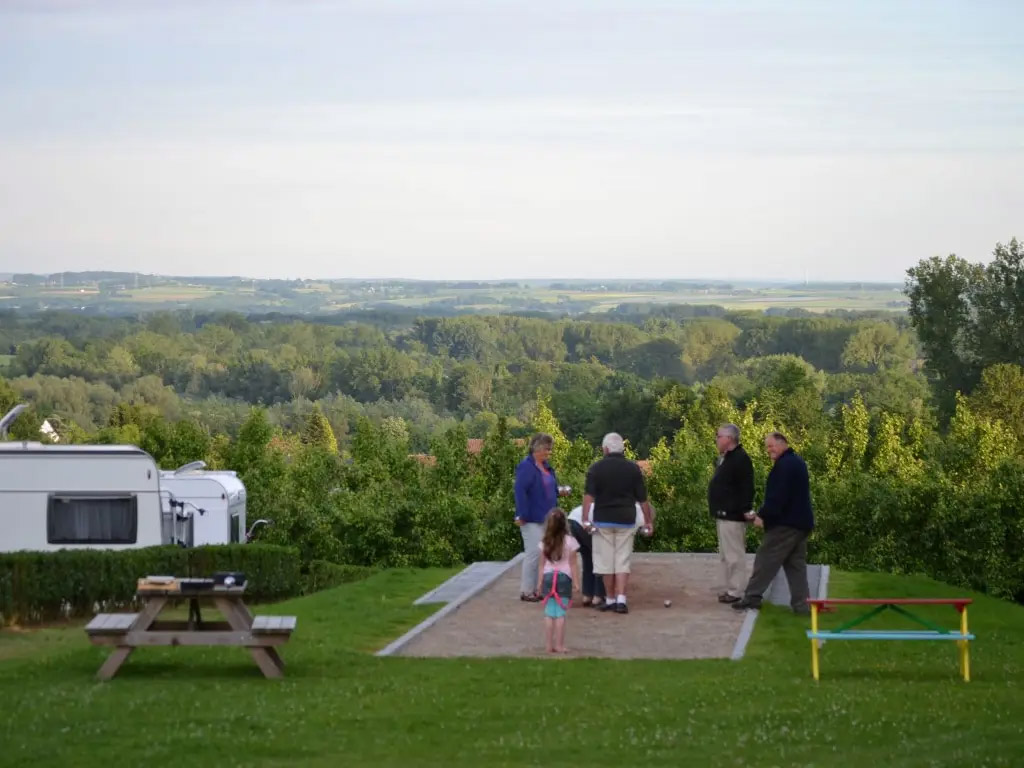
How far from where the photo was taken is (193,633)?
10.6 m

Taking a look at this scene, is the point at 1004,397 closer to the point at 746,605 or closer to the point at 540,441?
the point at 746,605

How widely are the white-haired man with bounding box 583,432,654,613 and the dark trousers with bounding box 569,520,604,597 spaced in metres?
0.58

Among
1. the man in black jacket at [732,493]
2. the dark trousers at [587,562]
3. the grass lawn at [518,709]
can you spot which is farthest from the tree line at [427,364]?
the grass lawn at [518,709]

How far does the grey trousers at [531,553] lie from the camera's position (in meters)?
14.2

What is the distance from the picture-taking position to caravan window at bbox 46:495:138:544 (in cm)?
1911

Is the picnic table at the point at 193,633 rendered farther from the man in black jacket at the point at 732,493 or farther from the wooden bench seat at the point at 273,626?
the man in black jacket at the point at 732,493

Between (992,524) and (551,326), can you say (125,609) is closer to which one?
(992,524)

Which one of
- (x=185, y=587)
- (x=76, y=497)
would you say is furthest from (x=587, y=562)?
(x=76, y=497)

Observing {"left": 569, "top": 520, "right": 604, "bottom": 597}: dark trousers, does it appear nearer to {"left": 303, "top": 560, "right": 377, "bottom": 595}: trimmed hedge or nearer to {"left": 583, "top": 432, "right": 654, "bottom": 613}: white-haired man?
{"left": 583, "top": 432, "right": 654, "bottom": 613}: white-haired man

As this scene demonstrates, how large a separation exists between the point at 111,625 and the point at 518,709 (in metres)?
2.88

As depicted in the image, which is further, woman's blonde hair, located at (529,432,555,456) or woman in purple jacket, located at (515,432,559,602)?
woman in purple jacket, located at (515,432,559,602)

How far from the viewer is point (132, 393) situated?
117 meters

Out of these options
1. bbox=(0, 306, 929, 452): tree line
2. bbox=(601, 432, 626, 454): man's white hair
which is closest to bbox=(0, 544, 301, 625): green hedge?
bbox=(601, 432, 626, 454): man's white hair

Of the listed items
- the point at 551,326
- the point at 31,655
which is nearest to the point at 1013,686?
the point at 31,655
